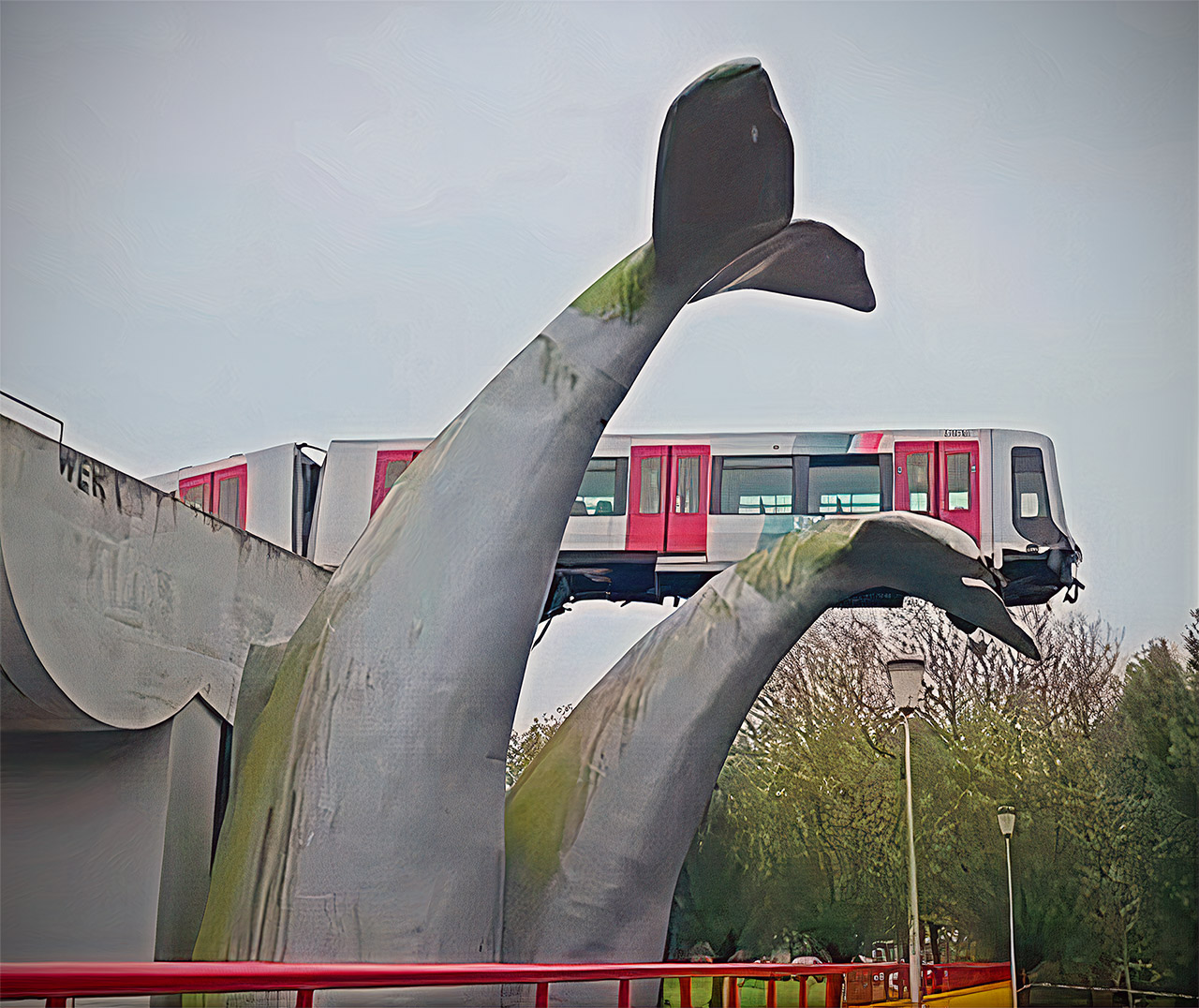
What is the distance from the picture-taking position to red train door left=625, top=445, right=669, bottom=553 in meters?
5.18

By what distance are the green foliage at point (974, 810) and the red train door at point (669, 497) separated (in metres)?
3.27

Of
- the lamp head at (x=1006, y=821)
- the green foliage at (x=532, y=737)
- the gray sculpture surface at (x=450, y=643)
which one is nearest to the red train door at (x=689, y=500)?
the gray sculpture surface at (x=450, y=643)

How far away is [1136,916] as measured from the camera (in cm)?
685

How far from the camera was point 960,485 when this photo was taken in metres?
5.04

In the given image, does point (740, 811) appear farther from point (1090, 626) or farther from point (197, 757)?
point (197, 757)

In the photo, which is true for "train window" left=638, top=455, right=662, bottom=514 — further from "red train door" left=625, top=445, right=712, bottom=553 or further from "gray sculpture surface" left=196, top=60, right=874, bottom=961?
"gray sculpture surface" left=196, top=60, right=874, bottom=961

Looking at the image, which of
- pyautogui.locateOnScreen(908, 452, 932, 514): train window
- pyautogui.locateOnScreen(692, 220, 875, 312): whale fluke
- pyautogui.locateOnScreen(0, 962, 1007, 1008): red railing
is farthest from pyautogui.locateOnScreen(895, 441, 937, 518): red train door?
Result: pyautogui.locateOnScreen(0, 962, 1007, 1008): red railing

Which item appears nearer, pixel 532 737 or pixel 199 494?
pixel 199 494

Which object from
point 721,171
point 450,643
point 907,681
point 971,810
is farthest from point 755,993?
point 721,171

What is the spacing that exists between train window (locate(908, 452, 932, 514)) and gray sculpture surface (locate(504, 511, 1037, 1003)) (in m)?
1.79

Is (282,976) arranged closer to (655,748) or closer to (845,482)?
(655,748)

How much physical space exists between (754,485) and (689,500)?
0.93ft

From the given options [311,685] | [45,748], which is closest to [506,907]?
[311,685]

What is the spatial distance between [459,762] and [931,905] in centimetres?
566
